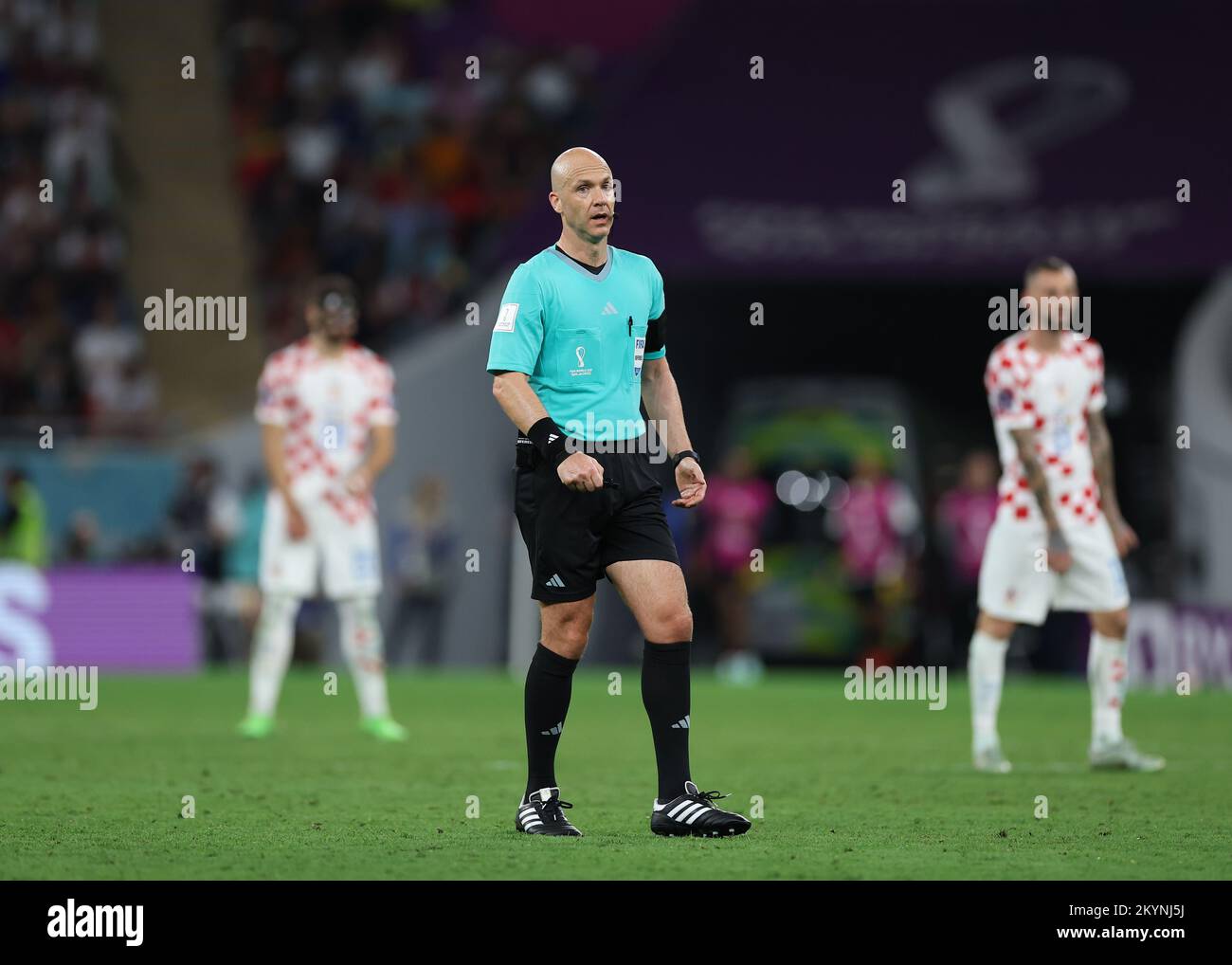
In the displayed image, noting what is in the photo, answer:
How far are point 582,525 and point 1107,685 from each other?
4131 mm

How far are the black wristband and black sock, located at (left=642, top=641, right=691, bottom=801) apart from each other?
0.82 meters

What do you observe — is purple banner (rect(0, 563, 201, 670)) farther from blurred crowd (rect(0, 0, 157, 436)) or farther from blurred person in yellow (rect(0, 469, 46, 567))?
blurred crowd (rect(0, 0, 157, 436))

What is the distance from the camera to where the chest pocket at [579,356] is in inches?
324

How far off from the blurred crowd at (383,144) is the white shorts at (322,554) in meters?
10.0

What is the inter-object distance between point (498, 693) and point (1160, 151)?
7.62m

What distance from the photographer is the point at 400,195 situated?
1038 inches

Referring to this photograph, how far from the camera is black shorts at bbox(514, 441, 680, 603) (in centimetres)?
817
